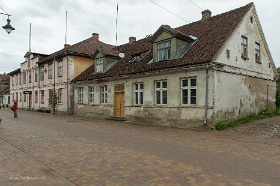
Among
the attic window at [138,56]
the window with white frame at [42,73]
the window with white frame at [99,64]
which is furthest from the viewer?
the window with white frame at [42,73]

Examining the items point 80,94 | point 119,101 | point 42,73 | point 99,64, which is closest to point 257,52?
point 119,101

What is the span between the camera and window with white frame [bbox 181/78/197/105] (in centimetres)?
1523

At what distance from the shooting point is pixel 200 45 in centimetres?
1636

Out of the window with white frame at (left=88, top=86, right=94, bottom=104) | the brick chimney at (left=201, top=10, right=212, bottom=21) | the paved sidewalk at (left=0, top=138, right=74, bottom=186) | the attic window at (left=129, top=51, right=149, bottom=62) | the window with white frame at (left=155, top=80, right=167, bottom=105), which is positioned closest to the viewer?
the paved sidewalk at (left=0, top=138, right=74, bottom=186)

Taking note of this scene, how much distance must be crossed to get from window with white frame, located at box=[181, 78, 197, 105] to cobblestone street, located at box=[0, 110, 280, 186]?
4524 millimetres

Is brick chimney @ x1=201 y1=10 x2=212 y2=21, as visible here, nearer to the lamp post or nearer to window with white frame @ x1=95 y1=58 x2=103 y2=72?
window with white frame @ x1=95 y1=58 x2=103 y2=72

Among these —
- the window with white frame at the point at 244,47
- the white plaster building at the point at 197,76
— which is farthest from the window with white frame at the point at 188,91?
the window with white frame at the point at 244,47

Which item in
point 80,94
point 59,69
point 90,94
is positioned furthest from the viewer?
point 59,69

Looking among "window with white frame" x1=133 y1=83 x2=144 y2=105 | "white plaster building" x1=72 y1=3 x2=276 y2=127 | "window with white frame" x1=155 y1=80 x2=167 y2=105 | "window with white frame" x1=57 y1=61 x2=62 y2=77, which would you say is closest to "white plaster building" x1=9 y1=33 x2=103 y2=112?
"window with white frame" x1=57 y1=61 x2=62 y2=77

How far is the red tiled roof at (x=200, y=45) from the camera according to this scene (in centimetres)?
1499

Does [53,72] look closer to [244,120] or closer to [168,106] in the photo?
[168,106]

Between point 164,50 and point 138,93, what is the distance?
377 cm

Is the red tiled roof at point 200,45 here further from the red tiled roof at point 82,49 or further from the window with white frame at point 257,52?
the red tiled roof at point 82,49

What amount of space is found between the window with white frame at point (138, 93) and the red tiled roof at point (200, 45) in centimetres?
115
